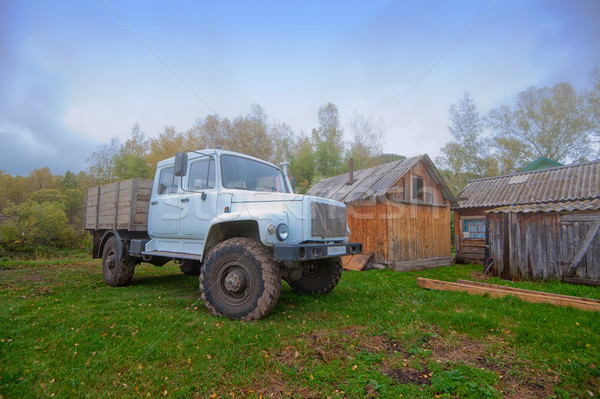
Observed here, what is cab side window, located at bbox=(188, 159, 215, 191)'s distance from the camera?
5.29m

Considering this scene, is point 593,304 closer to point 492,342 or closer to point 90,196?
point 492,342

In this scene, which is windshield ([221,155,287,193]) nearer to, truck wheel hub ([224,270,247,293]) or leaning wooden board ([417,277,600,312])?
truck wheel hub ([224,270,247,293])

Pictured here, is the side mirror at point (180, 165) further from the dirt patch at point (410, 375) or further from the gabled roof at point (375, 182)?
the gabled roof at point (375, 182)

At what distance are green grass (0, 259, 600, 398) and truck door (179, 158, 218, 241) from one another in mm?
1369

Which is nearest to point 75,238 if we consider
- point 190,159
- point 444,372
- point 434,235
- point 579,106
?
point 190,159

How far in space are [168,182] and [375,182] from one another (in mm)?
8299

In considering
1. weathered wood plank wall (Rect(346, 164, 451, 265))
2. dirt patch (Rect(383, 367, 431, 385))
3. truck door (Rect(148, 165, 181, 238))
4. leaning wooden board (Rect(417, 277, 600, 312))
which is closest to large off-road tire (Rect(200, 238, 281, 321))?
truck door (Rect(148, 165, 181, 238))

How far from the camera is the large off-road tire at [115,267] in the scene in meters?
6.70

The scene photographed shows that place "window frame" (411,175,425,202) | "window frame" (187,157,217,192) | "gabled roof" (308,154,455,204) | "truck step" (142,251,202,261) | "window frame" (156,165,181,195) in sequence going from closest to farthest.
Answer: "truck step" (142,251,202,261) → "window frame" (187,157,217,192) → "window frame" (156,165,181,195) → "gabled roof" (308,154,455,204) → "window frame" (411,175,425,202)

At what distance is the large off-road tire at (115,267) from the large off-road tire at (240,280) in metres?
3.28

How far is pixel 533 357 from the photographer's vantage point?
3.35 metres

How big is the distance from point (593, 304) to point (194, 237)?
7064 millimetres

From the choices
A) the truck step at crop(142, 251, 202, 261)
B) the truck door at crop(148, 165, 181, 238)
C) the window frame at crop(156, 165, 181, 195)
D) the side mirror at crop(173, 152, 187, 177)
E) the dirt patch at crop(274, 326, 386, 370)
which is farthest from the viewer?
the window frame at crop(156, 165, 181, 195)

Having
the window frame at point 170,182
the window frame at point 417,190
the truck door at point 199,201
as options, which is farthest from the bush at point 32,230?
the window frame at point 417,190
